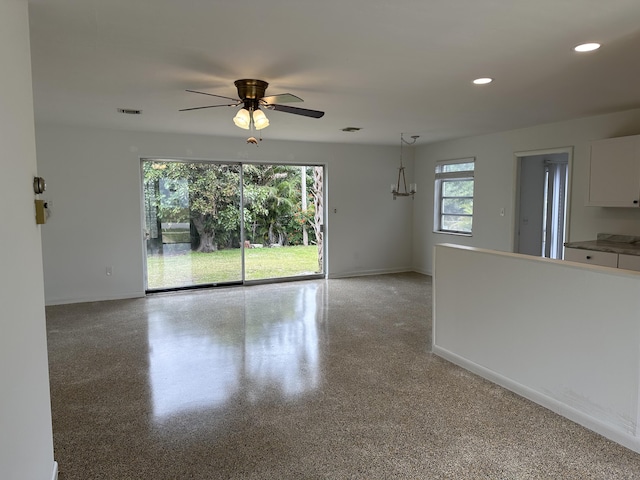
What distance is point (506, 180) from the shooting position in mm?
6074

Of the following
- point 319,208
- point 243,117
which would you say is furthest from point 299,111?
point 319,208

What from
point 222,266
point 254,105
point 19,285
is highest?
point 254,105

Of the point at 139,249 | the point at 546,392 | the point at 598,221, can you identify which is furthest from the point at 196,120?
the point at 598,221

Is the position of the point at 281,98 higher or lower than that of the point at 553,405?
higher

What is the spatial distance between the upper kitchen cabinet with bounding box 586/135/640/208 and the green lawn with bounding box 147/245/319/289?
14.7 ft

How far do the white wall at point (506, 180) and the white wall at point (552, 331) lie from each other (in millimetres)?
2528

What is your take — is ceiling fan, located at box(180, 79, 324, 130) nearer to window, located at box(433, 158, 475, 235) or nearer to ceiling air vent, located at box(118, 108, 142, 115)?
ceiling air vent, located at box(118, 108, 142, 115)

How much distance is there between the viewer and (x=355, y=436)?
2533 millimetres

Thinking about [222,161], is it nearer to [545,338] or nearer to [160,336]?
[160,336]

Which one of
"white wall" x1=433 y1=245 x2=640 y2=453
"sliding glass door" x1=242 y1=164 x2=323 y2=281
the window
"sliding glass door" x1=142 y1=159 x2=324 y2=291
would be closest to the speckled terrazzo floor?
"white wall" x1=433 y1=245 x2=640 y2=453

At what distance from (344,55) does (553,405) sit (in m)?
2.73

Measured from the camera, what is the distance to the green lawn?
639 cm

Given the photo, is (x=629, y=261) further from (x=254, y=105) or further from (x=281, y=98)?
(x=254, y=105)

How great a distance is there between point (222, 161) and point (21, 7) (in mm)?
4646
